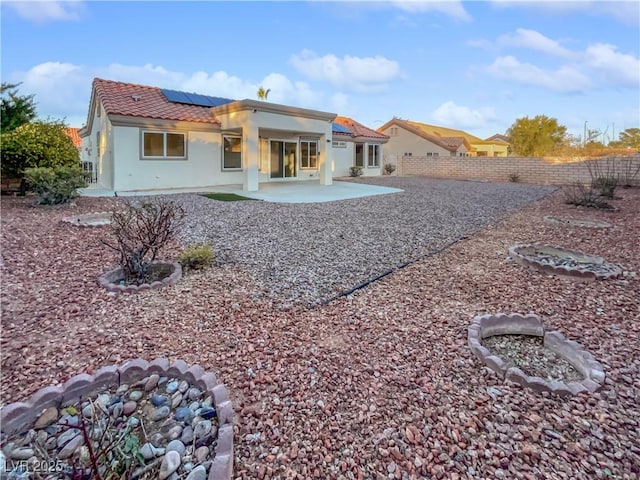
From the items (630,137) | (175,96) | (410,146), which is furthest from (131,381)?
(630,137)

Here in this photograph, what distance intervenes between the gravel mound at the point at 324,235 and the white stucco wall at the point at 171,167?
291 cm

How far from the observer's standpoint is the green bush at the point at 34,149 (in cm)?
998

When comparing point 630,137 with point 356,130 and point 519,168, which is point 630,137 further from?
point 356,130

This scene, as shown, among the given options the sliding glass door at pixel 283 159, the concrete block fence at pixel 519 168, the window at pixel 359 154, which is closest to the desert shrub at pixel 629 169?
the concrete block fence at pixel 519 168

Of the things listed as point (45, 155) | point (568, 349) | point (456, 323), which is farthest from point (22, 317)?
point (45, 155)

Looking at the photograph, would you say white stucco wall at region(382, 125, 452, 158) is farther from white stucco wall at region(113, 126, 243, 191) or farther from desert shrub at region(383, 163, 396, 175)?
white stucco wall at region(113, 126, 243, 191)

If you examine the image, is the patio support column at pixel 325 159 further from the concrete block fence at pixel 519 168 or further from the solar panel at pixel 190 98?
the concrete block fence at pixel 519 168

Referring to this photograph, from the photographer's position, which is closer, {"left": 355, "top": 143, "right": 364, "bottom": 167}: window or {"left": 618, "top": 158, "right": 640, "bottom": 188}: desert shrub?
{"left": 618, "top": 158, "right": 640, "bottom": 188}: desert shrub

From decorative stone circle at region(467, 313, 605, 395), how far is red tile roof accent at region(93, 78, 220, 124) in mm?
13940

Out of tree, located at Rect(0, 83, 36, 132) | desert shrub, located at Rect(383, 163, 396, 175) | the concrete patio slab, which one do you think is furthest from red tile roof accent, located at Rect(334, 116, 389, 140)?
tree, located at Rect(0, 83, 36, 132)

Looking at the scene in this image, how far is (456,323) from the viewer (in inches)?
147

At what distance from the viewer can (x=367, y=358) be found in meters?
3.13

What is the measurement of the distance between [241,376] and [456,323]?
2208 mm

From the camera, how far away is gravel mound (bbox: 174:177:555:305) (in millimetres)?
5027
